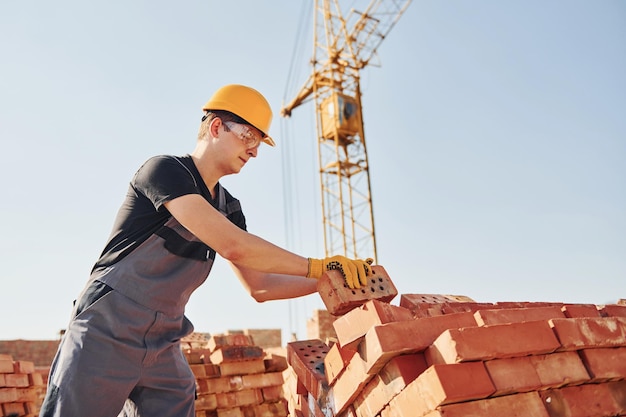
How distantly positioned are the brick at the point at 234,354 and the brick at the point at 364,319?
3.12 meters

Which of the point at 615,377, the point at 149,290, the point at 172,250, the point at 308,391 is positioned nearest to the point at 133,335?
the point at 149,290

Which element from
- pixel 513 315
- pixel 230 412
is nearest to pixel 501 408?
pixel 513 315

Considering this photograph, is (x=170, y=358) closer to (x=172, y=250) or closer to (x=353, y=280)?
(x=172, y=250)

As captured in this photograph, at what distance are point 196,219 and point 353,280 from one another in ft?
2.08

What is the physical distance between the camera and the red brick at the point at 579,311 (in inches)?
83.3

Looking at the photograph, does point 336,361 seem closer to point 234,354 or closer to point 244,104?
point 244,104

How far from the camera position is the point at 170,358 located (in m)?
2.14

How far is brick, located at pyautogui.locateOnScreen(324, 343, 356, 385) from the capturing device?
1.99 metres

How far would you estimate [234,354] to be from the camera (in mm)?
4816

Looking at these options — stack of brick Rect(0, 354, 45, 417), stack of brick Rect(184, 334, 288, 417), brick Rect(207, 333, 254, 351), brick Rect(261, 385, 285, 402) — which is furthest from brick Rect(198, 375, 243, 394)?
stack of brick Rect(0, 354, 45, 417)

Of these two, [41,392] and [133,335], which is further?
[41,392]

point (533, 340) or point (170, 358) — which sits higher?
point (170, 358)

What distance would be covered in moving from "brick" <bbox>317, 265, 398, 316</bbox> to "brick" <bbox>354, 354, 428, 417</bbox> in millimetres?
277

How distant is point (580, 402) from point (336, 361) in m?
0.85
